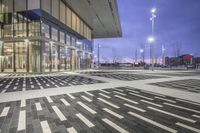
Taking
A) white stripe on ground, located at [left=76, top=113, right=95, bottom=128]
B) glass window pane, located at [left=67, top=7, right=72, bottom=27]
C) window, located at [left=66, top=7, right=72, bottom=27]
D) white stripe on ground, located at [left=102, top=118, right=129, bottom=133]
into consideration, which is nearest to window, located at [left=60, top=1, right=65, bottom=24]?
window, located at [left=66, top=7, right=72, bottom=27]

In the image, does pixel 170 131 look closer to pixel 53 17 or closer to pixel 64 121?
pixel 64 121

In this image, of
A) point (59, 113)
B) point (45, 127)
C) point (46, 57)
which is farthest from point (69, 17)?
point (45, 127)

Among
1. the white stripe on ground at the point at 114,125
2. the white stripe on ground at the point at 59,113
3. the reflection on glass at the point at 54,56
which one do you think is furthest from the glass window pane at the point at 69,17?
the white stripe on ground at the point at 114,125


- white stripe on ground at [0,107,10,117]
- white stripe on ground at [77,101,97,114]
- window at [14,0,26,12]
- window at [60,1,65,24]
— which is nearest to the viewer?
white stripe on ground at [0,107,10,117]

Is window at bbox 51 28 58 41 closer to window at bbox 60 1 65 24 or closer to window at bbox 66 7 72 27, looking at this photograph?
window at bbox 60 1 65 24

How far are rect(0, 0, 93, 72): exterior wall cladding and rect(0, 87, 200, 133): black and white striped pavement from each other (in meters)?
18.3

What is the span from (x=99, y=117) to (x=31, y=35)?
21.8 m

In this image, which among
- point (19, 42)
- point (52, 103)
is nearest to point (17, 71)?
point (19, 42)

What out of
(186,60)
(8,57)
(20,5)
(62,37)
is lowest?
(8,57)

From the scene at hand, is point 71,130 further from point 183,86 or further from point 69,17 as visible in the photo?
point 69,17

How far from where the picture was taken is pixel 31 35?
2316 centimetres

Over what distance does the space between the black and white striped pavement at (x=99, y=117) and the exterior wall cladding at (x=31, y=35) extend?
1828 centimetres

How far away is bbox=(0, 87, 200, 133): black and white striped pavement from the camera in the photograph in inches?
158

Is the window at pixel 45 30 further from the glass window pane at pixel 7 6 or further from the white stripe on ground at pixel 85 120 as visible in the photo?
the white stripe on ground at pixel 85 120
